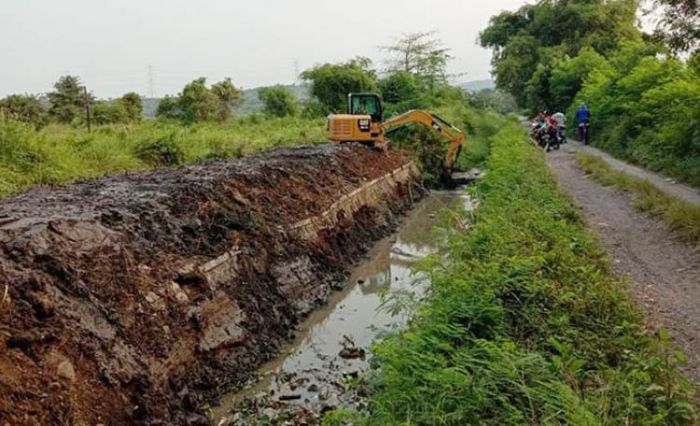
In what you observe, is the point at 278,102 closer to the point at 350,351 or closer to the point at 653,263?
the point at 653,263

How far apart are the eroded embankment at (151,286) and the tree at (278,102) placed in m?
29.8

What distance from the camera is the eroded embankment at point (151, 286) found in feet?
15.9

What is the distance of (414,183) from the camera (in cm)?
2039

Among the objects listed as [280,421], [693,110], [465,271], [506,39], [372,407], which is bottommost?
[280,421]

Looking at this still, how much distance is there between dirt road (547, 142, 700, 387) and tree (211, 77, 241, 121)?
1199 inches

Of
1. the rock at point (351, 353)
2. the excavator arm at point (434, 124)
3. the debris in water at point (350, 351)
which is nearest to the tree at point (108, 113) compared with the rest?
the excavator arm at point (434, 124)

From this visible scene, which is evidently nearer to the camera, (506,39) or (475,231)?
(475,231)

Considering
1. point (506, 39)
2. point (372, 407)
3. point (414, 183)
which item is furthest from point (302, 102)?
point (372, 407)

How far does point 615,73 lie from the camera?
84.3 ft

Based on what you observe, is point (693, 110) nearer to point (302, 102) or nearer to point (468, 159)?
point (468, 159)

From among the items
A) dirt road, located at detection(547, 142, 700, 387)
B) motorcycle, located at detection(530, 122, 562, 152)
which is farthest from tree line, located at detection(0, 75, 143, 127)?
dirt road, located at detection(547, 142, 700, 387)

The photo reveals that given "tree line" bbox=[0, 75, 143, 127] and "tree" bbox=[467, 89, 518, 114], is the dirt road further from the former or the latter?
"tree" bbox=[467, 89, 518, 114]

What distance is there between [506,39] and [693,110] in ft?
142

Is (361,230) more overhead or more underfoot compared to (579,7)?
more underfoot
